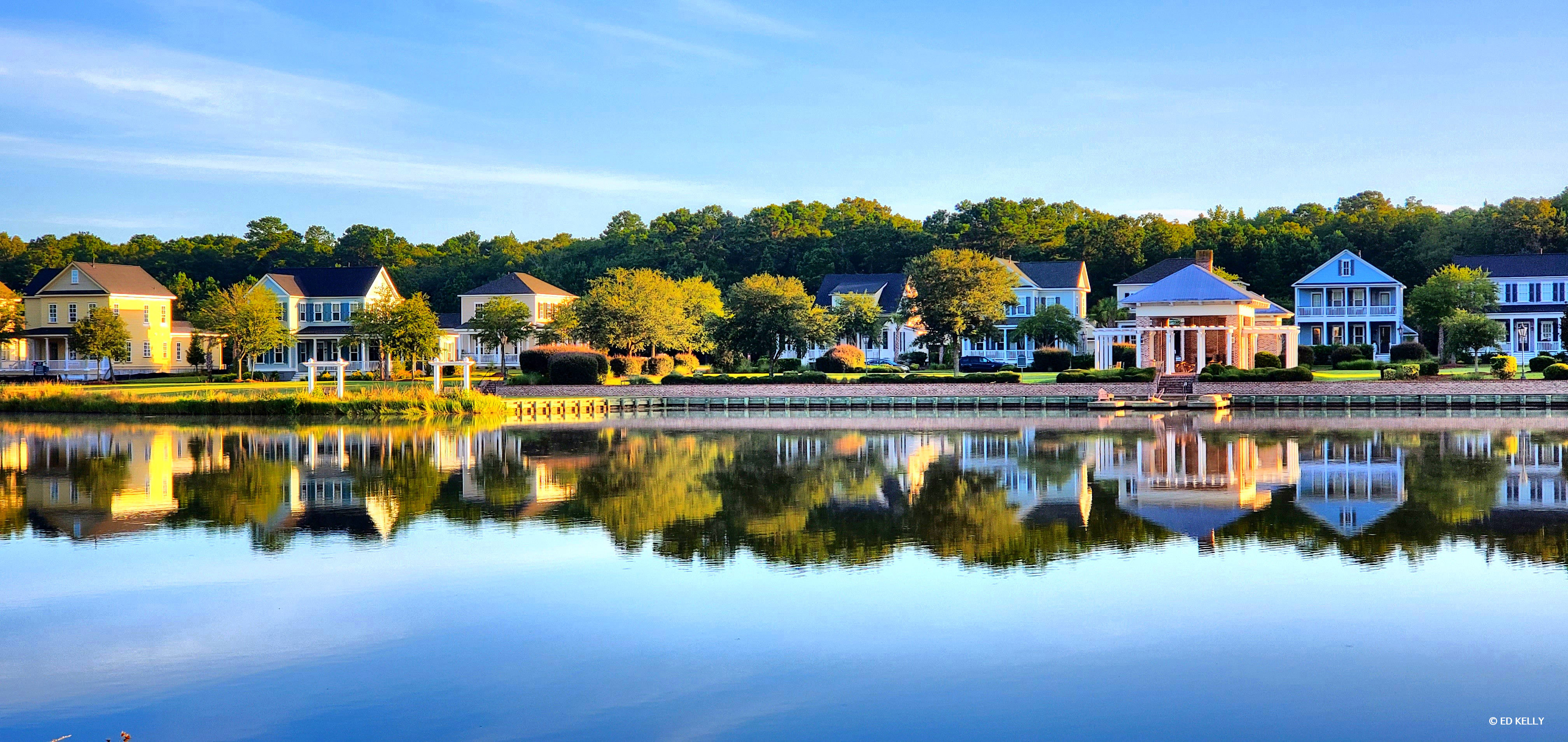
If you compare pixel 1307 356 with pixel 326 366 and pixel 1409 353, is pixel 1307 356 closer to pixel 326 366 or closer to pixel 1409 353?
pixel 1409 353

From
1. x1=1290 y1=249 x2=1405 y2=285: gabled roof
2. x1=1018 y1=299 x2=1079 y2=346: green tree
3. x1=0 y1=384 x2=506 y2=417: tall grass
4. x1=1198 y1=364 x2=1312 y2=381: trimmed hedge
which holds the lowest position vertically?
x1=0 y1=384 x2=506 y2=417: tall grass

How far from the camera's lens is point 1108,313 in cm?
6506

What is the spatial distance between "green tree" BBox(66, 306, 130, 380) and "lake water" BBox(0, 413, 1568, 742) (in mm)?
42085

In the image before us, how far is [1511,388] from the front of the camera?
41.4m

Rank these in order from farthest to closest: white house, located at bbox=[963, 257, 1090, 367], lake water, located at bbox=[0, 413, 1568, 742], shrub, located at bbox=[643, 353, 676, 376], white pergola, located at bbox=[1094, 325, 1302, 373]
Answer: white house, located at bbox=[963, 257, 1090, 367] < shrub, located at bbox=[643, 353, 676, 376] < white pergola, located at bbox=[1094, 325, 1302, 373] < lake water, located at bbox=[0, 413, 1568, 742]

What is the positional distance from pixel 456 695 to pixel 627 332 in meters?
45.6

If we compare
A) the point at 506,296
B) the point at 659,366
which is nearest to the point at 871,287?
the point at 506,296

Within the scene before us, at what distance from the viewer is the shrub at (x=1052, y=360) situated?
185 feet

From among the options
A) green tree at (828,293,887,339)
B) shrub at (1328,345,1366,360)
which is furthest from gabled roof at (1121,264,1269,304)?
green tree at (828,293,887,339)

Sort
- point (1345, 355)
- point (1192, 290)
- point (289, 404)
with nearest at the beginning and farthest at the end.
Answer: point (289, 404)
point (1192, 290)
point (1345, 355)

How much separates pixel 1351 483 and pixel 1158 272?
→ 53.6 m

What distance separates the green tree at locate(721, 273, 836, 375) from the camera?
52500mm

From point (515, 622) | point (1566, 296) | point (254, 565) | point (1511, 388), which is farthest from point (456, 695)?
point (1566, 296)

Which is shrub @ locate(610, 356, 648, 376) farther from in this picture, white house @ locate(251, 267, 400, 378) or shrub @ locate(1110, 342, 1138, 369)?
shrub @ locate(1110, 342, 1138, 369)
